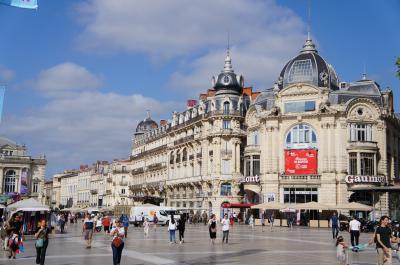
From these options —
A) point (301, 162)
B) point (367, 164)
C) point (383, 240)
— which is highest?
point (301, 162)

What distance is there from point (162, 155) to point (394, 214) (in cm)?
4157

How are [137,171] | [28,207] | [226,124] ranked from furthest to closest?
[137,171] < [226,124] < [28,207]

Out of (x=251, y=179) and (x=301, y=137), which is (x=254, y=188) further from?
(x=301, y=137)

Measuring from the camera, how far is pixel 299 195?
6091 centimetres

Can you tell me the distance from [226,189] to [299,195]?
1237 centimetres

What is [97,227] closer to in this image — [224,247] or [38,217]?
[38,217]

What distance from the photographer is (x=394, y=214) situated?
58.3 meters

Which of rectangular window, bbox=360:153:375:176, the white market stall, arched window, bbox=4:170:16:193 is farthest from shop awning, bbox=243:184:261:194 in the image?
arched window, bbox=4:170:16:193

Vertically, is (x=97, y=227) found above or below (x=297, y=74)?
below

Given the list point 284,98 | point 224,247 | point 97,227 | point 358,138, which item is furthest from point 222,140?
point 224,247

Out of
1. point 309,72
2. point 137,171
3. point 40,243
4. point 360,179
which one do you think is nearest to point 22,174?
point 137,171

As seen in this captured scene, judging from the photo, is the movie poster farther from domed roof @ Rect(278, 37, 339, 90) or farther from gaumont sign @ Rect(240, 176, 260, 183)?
domed roof @ Rect(278, 37, 339, 90)

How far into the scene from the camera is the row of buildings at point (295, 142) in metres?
59.7

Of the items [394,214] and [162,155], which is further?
[162,155]
